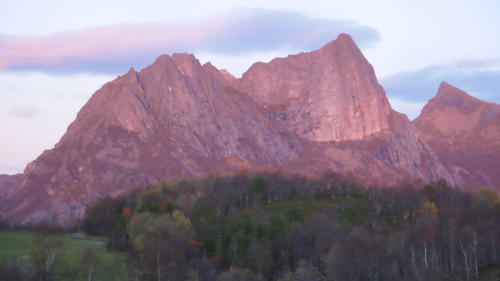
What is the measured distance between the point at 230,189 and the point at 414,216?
164 ft

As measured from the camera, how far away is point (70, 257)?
3757 inches

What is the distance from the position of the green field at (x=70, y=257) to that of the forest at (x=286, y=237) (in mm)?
474

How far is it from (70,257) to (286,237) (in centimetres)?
3552

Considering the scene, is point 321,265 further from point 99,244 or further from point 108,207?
point 108,207

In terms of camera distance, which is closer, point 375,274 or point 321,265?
point 375,274

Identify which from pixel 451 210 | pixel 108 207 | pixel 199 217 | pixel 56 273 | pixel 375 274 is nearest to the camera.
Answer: pixel 56 273

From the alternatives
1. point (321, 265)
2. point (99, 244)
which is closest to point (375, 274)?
point (321, 265)

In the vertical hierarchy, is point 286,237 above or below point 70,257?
above

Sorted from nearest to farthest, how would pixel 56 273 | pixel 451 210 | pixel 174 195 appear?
1. pixel 56 273
2. pixel 451 210
3. pixel 174 195

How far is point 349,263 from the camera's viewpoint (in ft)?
292

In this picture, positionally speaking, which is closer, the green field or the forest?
the green field

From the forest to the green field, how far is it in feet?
1.55

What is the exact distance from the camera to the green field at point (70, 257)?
280ft

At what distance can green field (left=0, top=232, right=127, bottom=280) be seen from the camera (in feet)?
280
